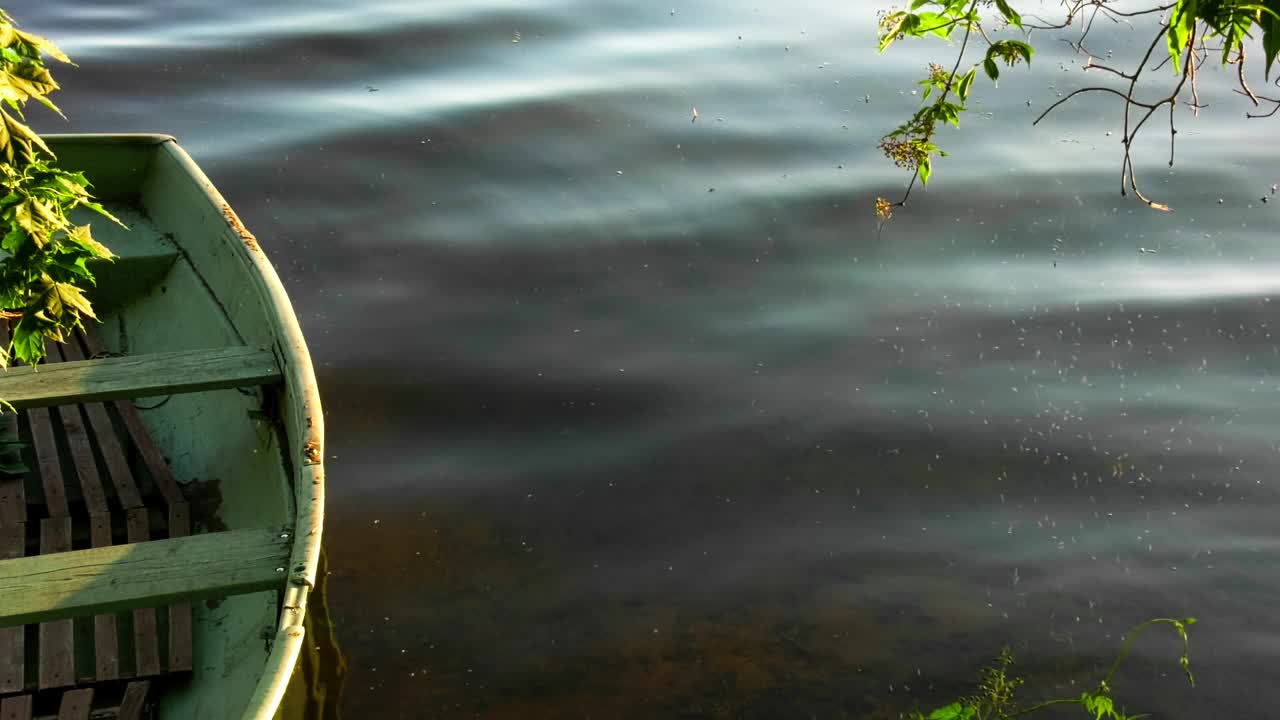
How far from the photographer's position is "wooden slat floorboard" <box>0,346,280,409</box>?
139 inches

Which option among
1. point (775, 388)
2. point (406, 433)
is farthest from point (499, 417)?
point (775, 388)

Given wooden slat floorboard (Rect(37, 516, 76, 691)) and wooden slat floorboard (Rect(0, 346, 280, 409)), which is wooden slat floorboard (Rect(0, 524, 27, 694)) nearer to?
wooden slat floorboard (Rect(37, 516, 76, 691))

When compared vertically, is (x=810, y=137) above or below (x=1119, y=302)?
above

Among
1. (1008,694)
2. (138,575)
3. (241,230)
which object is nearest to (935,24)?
(1008,694)

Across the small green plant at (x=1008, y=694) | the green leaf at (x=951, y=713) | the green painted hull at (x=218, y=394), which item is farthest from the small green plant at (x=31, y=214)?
the small green plant at (x=1008, y=694)

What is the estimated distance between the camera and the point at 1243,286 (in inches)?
231

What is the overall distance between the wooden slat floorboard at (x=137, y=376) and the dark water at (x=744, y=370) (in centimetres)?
79

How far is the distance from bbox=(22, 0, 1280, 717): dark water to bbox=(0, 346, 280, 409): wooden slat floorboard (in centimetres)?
79

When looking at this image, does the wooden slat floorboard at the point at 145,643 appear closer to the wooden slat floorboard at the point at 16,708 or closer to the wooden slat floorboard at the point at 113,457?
the wooden slat floorboard at the point at 16,708

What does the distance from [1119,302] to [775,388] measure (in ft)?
5.95

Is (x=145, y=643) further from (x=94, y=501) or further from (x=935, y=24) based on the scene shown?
(x=935, y=24)

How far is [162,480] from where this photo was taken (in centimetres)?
401

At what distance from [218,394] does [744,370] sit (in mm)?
2191

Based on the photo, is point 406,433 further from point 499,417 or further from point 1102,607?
point 1102,607
